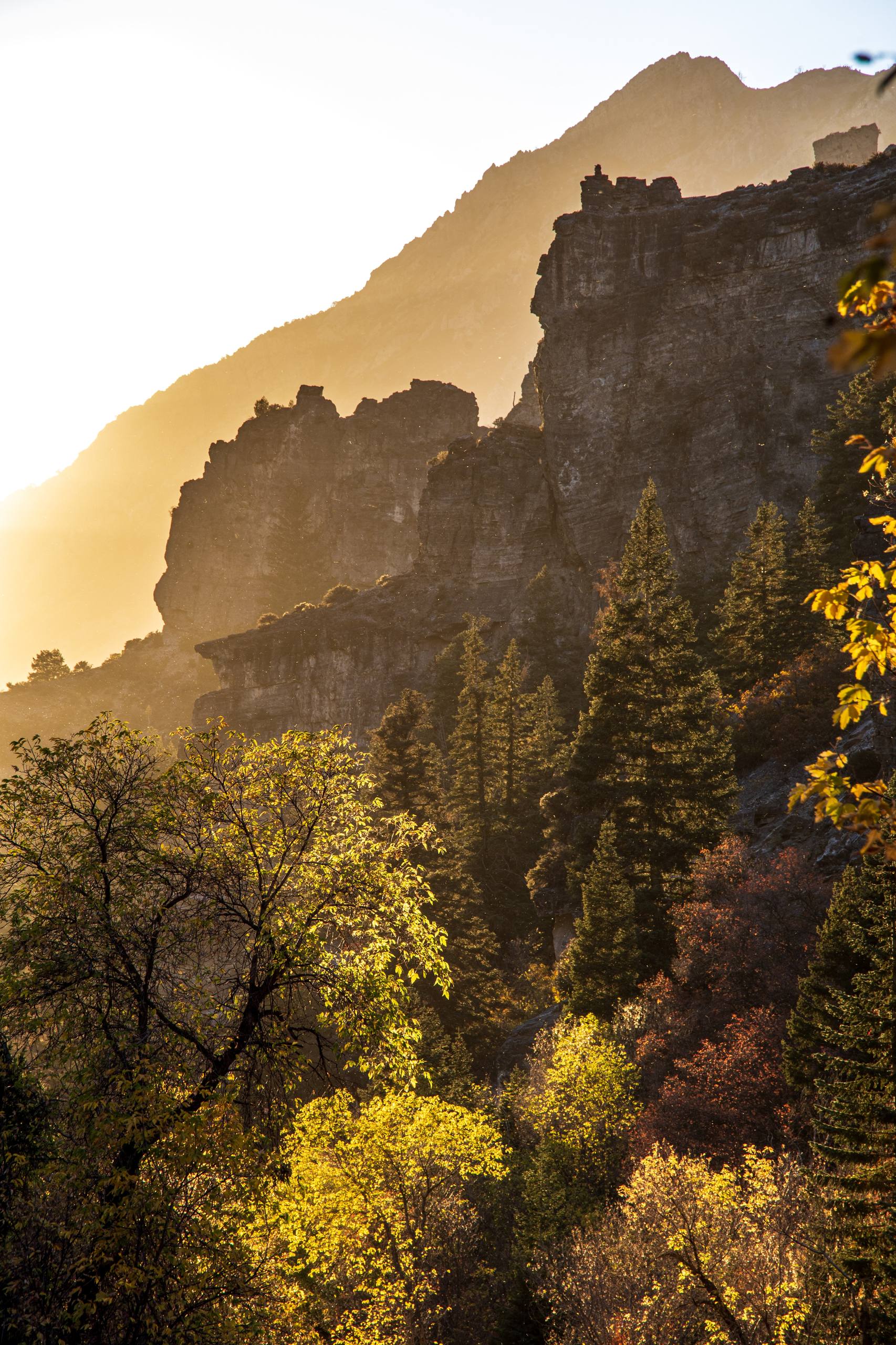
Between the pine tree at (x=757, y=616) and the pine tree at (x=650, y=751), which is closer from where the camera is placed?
the pine tree at (x=650, y=751)

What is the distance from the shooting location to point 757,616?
4456cm

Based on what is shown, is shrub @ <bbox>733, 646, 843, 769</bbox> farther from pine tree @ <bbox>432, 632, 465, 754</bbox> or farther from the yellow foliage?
pine tree @ <bbox>432, 632, 465, 754</bbox>

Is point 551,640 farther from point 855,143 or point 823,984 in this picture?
point 855,143

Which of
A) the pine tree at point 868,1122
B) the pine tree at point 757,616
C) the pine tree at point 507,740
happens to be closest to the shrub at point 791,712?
the pine tree at point 757,616

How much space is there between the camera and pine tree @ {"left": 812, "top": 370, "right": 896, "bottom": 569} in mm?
45375

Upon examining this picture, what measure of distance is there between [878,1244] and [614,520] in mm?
63202

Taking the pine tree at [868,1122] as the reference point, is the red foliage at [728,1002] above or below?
below

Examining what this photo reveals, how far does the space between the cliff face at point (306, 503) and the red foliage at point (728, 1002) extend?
92.5 metres

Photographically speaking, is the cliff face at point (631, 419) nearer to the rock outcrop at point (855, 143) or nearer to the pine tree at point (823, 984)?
the pine tree at point (823, 984)

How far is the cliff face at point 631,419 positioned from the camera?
6475 cm

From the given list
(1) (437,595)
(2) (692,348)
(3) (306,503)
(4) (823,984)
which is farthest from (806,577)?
(3) (306,503)

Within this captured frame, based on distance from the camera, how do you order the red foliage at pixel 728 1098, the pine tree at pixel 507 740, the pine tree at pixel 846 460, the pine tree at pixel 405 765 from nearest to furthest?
1. the red foliage at pixel 728 1098
2. the pine tree at pixel 405 765
3. the pine tree at pixel 846 460
4. the pine tree at pixel 507 740

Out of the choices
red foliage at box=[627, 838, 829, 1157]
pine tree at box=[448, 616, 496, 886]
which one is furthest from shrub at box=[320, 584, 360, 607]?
red foliage at box=[627, 838, 829, 1157]

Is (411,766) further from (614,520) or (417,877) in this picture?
(614,520)
